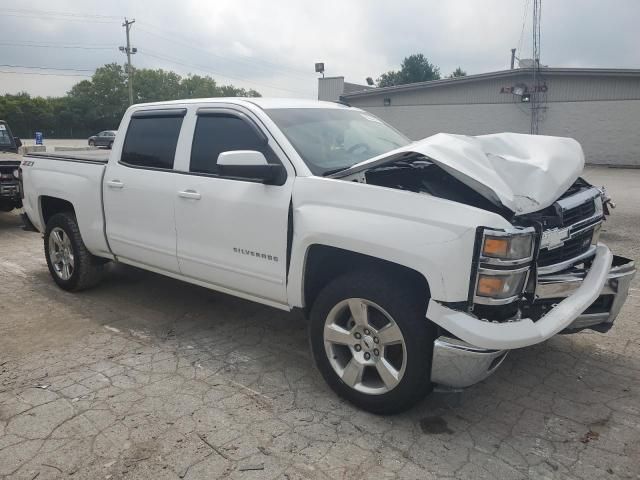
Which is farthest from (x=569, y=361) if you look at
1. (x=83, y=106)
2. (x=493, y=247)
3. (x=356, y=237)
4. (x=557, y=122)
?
(x=83, y=106)

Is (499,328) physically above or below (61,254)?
above

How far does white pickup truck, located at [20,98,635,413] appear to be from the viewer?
8.82 feet

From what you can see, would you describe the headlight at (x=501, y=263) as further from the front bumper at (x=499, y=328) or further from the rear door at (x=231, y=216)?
the rear door at (x=231, y=216)

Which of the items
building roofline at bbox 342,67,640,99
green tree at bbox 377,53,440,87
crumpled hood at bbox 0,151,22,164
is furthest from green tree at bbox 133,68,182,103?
crumpled hood at bbox 0,151,22,164

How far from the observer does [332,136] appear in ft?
12.9

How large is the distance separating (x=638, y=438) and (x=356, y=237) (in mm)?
1906

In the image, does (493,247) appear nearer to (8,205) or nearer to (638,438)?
(638,438)

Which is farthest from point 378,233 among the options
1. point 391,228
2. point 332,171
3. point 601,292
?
point 601,292

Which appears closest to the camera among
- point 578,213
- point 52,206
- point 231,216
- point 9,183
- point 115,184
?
point 578,213

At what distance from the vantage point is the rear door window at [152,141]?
4.30 metres

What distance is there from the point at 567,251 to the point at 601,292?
0.31 meters

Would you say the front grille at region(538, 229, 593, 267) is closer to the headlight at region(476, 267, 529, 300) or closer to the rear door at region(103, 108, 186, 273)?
the headlight at region(476, 267, 529, 300)

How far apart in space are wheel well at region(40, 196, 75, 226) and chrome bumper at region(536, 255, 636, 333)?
4.61 meters

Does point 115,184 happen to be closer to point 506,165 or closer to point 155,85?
point 506,165
